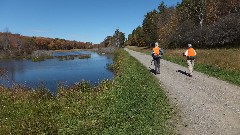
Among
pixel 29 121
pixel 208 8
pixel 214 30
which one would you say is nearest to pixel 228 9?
pixel 208 8

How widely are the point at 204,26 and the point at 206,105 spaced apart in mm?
49845

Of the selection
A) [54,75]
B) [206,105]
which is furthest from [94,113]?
[54,75]

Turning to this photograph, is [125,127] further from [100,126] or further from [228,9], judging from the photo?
[228,9]

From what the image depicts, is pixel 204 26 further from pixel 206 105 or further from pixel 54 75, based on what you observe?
pixel 206 105

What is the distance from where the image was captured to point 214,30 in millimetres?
52125

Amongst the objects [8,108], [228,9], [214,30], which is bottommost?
[8,108]

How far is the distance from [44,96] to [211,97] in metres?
8.93

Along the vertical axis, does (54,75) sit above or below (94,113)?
below

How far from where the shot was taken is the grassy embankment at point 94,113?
932 centimetres

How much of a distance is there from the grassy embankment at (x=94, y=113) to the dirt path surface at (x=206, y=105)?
569 millimetres

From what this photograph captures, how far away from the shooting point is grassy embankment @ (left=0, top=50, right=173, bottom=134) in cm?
932

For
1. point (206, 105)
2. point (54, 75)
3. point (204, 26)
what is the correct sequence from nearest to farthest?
point (206, 105), point (54, 75), point (204, 26)

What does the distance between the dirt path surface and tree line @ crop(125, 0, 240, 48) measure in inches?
1370

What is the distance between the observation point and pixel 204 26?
58.7 meters
